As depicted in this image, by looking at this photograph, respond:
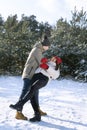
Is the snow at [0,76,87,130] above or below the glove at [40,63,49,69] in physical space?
below

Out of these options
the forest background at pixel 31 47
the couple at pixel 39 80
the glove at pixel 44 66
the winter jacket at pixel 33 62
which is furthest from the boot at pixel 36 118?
the forest background at pixel 31 47

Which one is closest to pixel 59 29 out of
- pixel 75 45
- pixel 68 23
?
pixel 68 23

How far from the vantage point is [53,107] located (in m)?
8.52

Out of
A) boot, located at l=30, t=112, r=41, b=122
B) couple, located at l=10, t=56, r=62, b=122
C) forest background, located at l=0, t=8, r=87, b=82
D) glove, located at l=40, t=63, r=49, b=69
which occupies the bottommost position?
boot, located at l=30, t=112, r=41, b=122

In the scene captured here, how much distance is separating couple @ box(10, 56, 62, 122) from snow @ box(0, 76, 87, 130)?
0.87 ft

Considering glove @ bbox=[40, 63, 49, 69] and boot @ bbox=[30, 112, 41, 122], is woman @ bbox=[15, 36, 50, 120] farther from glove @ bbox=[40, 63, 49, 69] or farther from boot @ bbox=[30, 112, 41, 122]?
boot @ bbox=[30, 112, 41, 122]

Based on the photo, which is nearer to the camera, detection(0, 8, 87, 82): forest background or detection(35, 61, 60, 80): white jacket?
detection(35, 61, 60, 80): white jacket

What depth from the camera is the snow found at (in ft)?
21.8

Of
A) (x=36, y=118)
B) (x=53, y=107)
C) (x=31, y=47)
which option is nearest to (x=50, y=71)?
(x=36, y=118)

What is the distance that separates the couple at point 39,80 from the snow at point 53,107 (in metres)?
0.27

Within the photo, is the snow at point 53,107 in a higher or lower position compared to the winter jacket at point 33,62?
lower

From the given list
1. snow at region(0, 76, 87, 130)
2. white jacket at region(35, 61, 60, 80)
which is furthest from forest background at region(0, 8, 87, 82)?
white jacket at region(35, 61, 60, 80)

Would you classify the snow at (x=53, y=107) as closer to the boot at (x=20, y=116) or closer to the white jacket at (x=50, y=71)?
the boot at (x=20, y=116)

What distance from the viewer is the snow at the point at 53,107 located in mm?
6637
